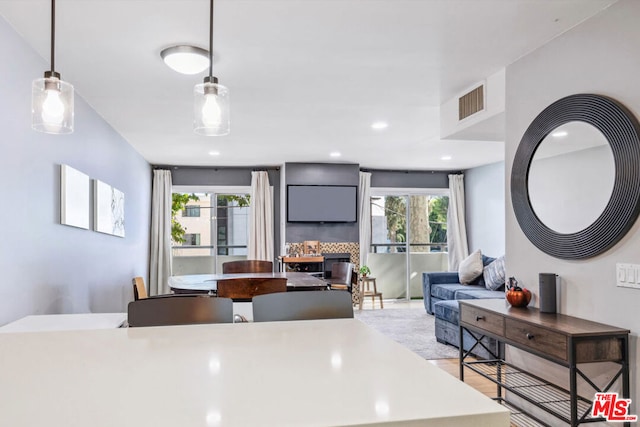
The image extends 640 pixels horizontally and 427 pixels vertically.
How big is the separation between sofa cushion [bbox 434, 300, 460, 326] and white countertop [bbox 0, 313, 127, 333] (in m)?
3.42

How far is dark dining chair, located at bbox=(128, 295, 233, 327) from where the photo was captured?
5.42ft

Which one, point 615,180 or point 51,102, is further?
point 615,180

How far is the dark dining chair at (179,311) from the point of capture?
1653 millimetres

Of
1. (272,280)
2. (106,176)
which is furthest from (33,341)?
(106,176)

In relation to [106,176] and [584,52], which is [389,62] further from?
[106,176]

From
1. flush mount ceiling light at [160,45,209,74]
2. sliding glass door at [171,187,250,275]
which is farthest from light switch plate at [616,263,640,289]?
sliding glass door at [171,187,250,275]

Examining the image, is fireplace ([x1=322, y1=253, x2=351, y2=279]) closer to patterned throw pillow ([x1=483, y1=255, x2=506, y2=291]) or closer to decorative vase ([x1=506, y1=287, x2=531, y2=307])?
patterned throw pillow ([x1=483, y1=255, x2=506, y2=291])

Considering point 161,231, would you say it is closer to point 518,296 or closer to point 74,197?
point 74,197

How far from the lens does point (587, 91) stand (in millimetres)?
2455

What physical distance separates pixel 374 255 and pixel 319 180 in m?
1.84

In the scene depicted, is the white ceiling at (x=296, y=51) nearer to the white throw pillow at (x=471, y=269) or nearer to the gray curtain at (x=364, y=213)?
the white throw pillow at (x=471, y=269)

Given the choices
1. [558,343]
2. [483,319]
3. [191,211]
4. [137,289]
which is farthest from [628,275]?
[191,211]

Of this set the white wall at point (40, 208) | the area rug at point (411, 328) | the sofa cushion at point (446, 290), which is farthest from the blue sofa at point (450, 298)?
the white wall at point (40, 208)

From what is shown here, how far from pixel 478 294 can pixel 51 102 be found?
5097 mm
